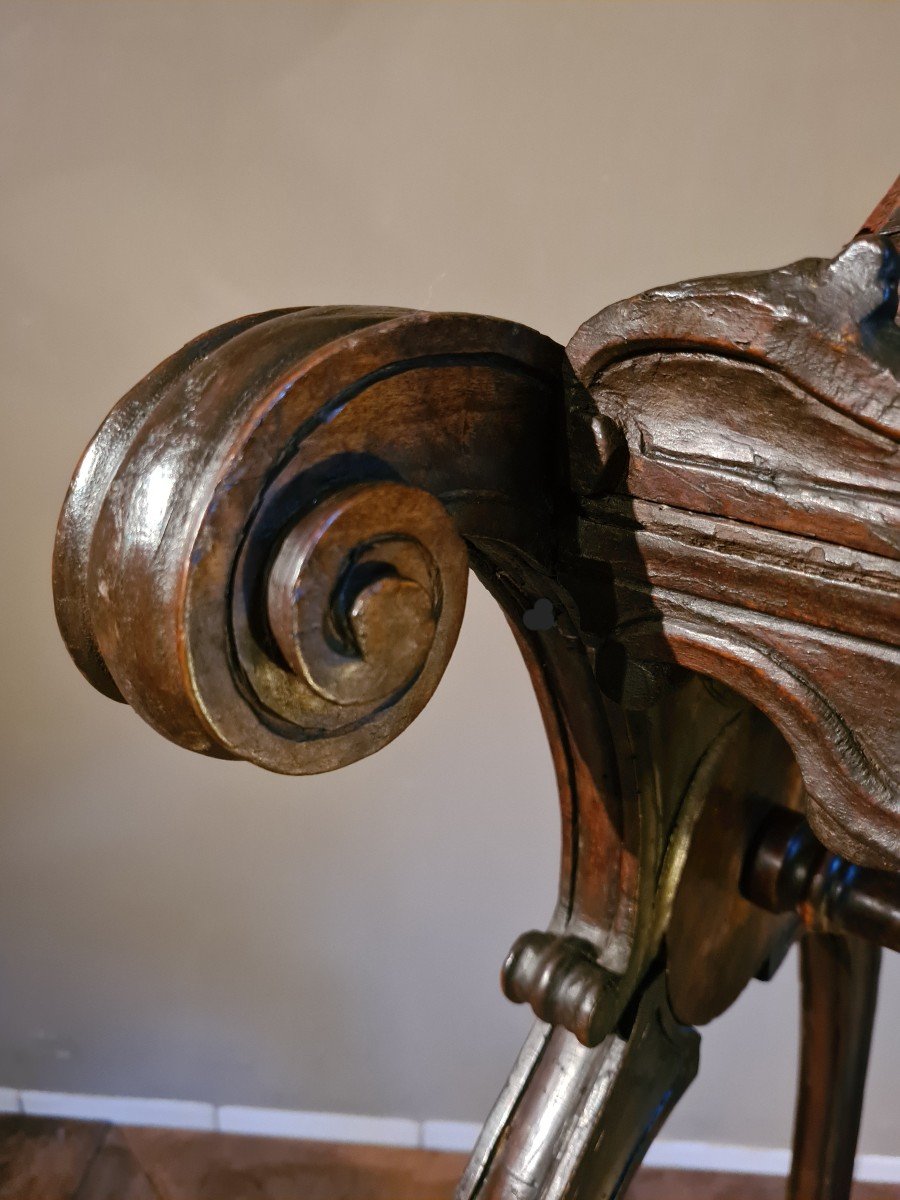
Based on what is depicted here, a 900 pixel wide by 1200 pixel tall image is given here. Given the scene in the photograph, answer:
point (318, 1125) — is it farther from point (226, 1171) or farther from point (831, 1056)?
point (831, 1056)

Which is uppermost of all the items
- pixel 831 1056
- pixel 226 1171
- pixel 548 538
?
pixel 548 538

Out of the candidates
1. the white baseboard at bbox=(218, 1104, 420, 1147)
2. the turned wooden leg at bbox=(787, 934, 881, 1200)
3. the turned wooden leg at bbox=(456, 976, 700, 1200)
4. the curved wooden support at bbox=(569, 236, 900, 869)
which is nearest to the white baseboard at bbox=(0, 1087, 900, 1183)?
the white baseboard at bbox=(218, 1104, 420, 1147)

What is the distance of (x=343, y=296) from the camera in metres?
1.30

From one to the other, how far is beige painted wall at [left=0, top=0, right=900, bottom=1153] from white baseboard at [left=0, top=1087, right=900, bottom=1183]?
0.10 ft

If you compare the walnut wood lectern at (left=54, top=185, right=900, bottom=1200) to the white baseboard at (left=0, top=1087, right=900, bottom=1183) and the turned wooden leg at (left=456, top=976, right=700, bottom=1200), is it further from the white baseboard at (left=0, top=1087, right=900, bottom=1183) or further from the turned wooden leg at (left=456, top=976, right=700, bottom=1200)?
the white baseboard at (left=0, top=1087, right=900, bottom=1183)

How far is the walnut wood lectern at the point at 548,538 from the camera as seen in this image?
0.28m

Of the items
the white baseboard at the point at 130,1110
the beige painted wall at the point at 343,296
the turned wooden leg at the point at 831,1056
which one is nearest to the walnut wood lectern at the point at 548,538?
the turned wooden leg at the point at 831,1056

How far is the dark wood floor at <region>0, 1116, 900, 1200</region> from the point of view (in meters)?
1.50

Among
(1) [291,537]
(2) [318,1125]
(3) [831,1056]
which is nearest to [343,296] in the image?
(3) [831,1056]

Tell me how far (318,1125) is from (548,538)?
1496 mm

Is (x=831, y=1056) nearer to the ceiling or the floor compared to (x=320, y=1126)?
nearer to the ceiling

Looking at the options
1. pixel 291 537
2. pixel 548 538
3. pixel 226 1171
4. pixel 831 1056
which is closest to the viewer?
pixel 291 537

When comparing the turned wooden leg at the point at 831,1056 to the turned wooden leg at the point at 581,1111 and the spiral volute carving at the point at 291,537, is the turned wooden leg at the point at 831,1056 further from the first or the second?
the spiral volute carving at the point at 291,537

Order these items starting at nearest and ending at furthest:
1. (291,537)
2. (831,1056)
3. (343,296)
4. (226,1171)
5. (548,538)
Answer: (291,537) < (548,538) < (831,1056) < (343,296) < (226,1171)
